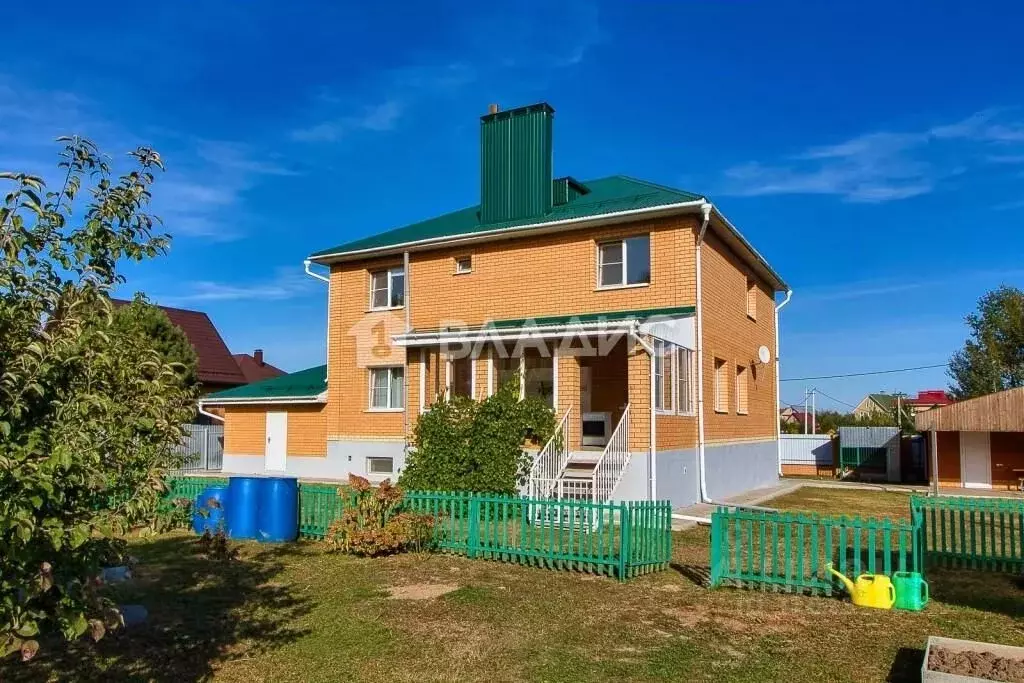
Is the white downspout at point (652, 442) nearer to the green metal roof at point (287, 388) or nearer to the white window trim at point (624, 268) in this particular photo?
the white window trim at point (624, 268)

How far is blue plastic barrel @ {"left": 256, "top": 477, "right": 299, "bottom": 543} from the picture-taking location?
39.8ft

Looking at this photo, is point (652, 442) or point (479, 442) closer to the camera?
point (479, 442)

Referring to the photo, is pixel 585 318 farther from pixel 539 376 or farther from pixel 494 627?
pixel 494 627

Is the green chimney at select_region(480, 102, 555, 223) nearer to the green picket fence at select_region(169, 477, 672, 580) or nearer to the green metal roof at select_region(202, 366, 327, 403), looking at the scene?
the green metal roof at select_region(202, 366, 327, 403)

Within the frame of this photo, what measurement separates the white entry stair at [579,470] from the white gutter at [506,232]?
4286 mm

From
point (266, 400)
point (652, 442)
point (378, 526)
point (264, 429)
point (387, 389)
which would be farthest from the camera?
point (264, 429)

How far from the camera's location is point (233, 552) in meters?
10.8

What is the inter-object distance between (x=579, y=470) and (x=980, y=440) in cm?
1723

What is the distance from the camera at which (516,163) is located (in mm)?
19453

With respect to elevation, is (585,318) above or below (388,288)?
below

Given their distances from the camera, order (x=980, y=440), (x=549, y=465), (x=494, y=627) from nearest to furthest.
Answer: (x=494, y=627) → (x=549, y=465) → (x=980, y=440)

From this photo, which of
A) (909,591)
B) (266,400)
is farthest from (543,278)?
(909,591)

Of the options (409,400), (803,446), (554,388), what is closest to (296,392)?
(409,400)

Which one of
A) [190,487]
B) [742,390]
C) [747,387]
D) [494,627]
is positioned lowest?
[494,627]
